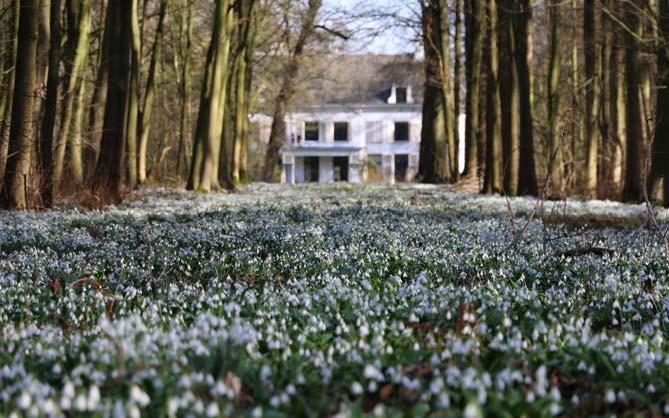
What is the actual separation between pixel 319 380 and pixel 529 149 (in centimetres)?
1974

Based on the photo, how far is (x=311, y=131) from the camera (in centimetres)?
7556

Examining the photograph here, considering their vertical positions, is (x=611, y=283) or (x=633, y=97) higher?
(x=633, y=97)

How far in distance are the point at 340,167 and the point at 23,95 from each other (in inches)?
2462

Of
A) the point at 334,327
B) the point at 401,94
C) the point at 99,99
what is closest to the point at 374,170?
the point at 401,94

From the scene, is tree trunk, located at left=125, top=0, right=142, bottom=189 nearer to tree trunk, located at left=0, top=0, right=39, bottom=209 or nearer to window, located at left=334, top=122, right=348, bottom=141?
tree trunk, located at left=0, top=0, right=39, bottom=209

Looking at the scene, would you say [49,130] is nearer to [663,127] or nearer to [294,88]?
[663,127]

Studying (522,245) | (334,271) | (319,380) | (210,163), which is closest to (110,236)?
(334,271)

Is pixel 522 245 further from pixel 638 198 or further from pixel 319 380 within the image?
pixel 638 198

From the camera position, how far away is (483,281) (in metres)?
6.16

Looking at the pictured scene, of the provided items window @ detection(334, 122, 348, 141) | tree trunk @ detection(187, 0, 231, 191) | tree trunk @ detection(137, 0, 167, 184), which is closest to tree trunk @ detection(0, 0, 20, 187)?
tree trunk @ detection(187, 0, 231, 191)

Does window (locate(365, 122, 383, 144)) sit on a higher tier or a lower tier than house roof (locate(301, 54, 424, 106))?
lower

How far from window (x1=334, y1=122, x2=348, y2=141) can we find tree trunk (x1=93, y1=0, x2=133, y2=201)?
185 feet

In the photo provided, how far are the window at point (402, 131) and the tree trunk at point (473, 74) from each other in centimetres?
4162

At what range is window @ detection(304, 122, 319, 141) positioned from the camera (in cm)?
7506
